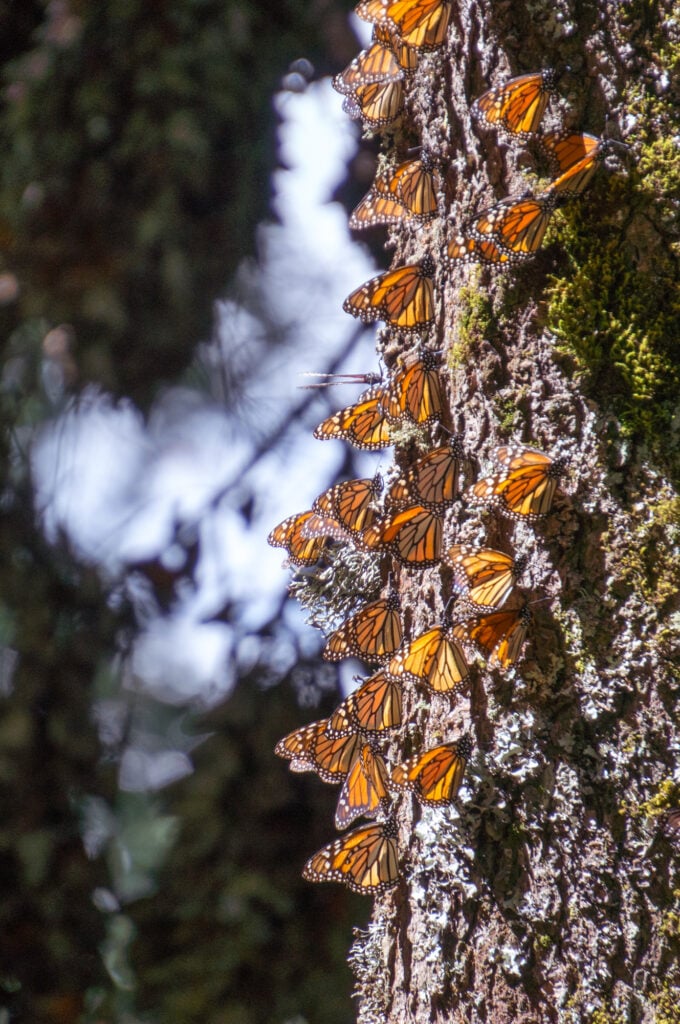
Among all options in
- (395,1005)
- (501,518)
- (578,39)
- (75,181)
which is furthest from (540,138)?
(75,181)

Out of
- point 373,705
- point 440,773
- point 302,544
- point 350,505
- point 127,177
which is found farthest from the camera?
point 127,177

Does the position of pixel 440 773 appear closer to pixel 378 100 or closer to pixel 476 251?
pixel 476 251

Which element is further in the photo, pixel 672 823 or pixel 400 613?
pixel 400 613

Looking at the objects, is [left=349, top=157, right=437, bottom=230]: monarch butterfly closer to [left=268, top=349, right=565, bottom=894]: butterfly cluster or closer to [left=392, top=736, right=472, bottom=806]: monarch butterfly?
[left=268, top=349, right=565, bottom=894]: butterfly cluster

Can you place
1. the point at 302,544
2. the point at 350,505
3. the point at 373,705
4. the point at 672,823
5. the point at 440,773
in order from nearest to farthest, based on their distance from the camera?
1. the point at 672,823
2. the point at 440,773
3. the point at 373,705
4. the point at 350,505
5. the point at 302,544

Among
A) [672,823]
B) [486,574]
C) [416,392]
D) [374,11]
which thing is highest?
[374,11]

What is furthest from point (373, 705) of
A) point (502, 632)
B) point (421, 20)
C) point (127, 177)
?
point (127, 177)
